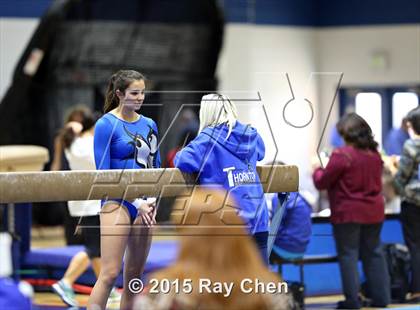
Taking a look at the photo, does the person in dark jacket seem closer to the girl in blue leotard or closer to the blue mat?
the blue mat

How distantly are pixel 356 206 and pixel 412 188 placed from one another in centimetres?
51

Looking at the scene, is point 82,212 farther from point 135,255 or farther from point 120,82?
point 120,82

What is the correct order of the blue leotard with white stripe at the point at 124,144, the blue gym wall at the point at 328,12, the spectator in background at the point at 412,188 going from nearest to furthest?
the blue leotard with white stripe at the point at 124,144, the spectator in background at the point at 412,188, the blue gym wall at the point at 328,12

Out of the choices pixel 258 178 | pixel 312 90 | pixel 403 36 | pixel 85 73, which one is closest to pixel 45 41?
pixel 85 73

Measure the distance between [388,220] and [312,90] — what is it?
7721 millimetres

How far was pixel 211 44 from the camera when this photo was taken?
14.2 m

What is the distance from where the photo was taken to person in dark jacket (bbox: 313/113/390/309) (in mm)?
7223

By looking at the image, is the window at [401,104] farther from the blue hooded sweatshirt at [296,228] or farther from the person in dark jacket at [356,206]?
the blue hooded sweatshirt at [296,228]

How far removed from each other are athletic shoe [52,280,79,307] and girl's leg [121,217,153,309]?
224 centimetres

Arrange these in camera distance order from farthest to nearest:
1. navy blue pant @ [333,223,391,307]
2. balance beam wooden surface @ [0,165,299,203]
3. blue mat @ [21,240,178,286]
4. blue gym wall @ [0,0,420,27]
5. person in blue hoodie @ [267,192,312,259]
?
1. blue gym wall @ [0,0,420,27]
2. blue mat @ [21,240,178,286]
3. navy blue pant @ [333,223,391,307]
4. person in blue hoodie @ [267,192,312,259]
5. balance beam wooden surface @ [0,165,299,203]

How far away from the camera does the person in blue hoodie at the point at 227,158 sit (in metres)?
5.15

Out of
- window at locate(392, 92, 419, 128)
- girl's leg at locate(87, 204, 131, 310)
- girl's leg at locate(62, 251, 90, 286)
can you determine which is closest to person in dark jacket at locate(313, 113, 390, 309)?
girl's leg at locate(62, 251, 90, 286)

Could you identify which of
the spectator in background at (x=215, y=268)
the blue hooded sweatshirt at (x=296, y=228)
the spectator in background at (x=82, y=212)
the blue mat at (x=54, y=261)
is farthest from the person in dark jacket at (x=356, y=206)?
the spectator in background at (x=215, y=268)

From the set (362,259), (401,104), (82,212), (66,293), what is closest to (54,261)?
(66,293)
